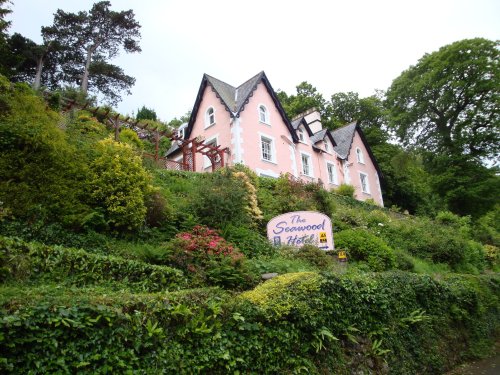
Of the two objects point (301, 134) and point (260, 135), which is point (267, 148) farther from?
point (301, 134)

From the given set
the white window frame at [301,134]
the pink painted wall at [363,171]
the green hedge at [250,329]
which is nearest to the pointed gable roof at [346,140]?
the pink painted wall at [363,171]

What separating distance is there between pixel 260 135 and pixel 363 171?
12.3 metres

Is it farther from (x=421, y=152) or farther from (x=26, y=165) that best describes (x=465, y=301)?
(x=421, y=152)

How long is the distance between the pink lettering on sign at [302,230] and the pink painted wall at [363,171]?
64.1ft

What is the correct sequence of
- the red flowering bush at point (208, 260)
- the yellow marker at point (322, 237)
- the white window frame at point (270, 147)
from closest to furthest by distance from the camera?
the red flowering bush at point (208, 260)
the yellow marker at point (322, 237)
the white window frame at point (270, 147)

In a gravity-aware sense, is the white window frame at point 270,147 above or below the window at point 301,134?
below

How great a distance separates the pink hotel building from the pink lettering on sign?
1013 cm

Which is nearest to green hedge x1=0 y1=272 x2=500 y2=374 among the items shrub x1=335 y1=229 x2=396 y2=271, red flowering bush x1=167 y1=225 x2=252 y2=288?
red flowering bush x1=167 y1=225 x2=252 y2=288

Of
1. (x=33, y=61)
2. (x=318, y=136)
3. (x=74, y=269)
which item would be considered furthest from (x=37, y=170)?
(x=33, y=61)

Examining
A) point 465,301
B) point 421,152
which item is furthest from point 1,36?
point 421,152

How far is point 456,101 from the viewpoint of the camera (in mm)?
30500

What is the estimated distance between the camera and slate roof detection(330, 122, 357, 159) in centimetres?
3054

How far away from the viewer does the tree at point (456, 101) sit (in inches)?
1154

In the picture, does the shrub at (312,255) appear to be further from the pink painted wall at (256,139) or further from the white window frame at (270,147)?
the white window frame at (270,147)
